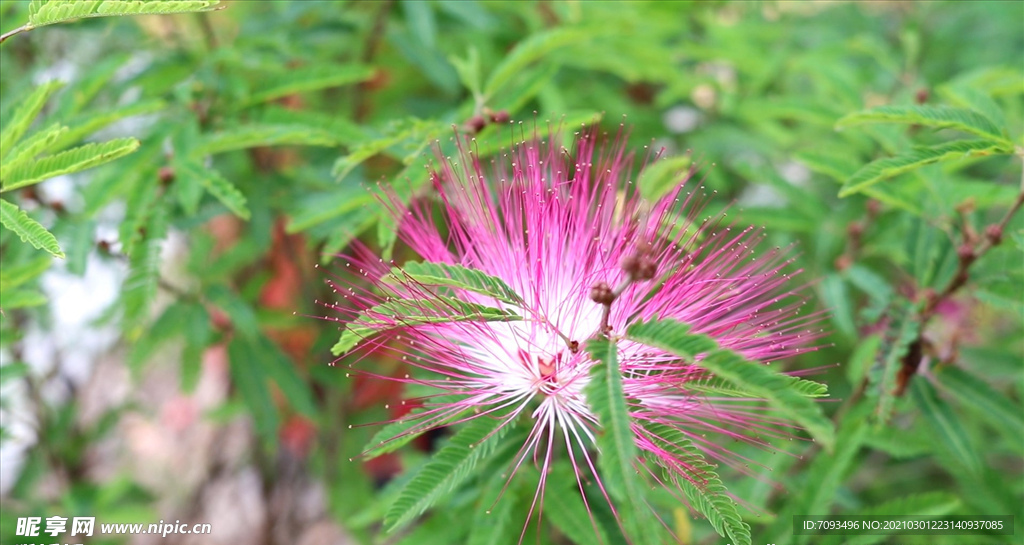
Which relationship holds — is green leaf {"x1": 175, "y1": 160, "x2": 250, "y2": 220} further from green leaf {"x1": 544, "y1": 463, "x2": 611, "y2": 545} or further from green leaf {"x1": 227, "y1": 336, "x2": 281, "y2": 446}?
green leaf {"x1": 544, "y1": 463, "x2": 611, "y2": 545}

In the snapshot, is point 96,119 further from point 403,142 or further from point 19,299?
point 403,142

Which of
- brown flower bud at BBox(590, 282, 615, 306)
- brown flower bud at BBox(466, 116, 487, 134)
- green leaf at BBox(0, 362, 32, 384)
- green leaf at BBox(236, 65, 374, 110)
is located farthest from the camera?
green leaf at BBox(236, 65, 374, 110)

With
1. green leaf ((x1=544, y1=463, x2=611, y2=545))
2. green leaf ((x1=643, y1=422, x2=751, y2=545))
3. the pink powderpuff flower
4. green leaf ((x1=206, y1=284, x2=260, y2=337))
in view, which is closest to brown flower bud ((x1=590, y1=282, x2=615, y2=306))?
the pink powderpuff flower

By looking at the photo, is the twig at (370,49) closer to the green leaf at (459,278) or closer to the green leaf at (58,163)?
the green leaf at (58,163)

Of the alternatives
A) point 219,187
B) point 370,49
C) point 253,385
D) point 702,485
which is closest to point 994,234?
point 702,485

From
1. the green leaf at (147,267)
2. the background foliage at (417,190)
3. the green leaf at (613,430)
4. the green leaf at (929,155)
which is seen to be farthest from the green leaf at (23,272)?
the green leaf at (929,155)

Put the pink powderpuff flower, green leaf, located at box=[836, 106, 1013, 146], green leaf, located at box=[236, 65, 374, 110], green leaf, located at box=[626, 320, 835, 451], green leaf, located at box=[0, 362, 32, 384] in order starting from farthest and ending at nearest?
green leaf, located at box=[236, 65, 374, 110] → green leaf, located at box=[0, 362, 32, 384] → green leaf, located at box=[836, 106, 1013, 146] → the pink powderpuff flower → green leaf, located at box=[626, 320, 835, 451]

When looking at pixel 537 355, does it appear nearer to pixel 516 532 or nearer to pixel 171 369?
pixel 516 532

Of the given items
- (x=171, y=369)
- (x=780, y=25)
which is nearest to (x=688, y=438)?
(x=780, y=25)
